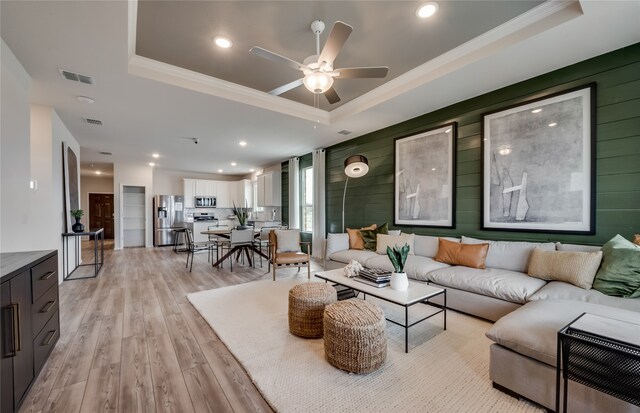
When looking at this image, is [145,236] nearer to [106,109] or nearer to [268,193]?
[268,193]

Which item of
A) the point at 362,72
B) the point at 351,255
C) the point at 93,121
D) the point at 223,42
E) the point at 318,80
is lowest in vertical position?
the point at 351,255

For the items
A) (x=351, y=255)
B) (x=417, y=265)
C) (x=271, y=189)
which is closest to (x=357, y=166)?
(x=351, y=255)

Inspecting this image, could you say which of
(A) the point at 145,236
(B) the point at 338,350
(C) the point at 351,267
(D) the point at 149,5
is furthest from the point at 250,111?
→ (A) the point at 145,236

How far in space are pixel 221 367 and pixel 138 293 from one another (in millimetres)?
2593

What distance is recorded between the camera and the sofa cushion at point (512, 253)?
2926 millimetres

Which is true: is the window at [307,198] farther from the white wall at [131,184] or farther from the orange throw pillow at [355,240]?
the white wall at [131,184]

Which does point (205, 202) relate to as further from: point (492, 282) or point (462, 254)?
point (492, 282)

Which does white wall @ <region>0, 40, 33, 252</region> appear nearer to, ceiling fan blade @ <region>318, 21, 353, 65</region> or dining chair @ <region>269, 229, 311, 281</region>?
ceiling fan blade @ <region>318, 21, 353, 65</region>

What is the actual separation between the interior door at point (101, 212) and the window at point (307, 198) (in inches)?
371

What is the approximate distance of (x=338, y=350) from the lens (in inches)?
76.7

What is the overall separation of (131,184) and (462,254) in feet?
31.5

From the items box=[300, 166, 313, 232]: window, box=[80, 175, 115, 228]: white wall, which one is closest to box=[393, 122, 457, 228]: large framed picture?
box=[300, 166, 313, 232]: window

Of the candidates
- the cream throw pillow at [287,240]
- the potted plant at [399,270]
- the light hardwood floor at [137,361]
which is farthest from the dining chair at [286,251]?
the potted plant at [399,270]

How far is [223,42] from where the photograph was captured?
2.74 m
